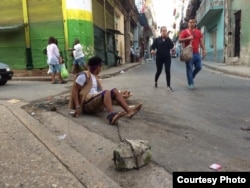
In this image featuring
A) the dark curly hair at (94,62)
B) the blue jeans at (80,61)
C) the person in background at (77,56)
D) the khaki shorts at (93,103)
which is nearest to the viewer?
the khaki shorts at (93,103)

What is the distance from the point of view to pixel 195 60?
10.3 m

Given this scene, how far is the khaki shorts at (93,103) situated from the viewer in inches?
233

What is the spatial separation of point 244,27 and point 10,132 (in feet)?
66.3

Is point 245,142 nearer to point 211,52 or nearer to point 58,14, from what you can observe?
point 58,14

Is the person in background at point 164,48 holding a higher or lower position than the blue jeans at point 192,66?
higher

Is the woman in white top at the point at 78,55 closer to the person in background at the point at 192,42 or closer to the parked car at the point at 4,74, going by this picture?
the parked car at the point at 4,74

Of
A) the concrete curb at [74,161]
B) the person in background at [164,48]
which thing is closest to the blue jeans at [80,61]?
the person in background at [164,48]

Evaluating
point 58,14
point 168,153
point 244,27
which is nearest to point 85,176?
point 168,153

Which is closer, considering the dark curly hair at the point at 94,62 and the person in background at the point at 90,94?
the person in background at the point at 90,94

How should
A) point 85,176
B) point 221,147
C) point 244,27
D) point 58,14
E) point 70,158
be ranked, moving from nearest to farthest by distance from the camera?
point 85,176
point 70,158
point 221,147
point 58,14
point 244,27

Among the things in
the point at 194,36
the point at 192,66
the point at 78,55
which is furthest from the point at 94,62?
the point at 78,55

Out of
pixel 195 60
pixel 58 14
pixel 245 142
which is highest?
pixel 58 14

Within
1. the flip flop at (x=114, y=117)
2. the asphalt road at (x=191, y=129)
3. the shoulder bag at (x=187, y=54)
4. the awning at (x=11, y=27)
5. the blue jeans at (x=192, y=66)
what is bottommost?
the asphalt road at (x=191, y=129)

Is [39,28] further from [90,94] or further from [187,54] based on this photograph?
[90,94]
